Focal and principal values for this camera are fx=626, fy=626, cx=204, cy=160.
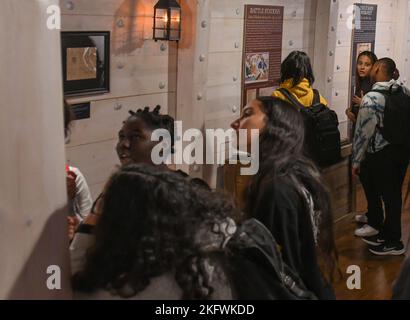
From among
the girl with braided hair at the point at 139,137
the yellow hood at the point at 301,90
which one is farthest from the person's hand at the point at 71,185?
the yellow hood at the point at 301,90

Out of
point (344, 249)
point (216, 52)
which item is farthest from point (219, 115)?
point (344, 249)

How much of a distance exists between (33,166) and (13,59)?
0.78 ft

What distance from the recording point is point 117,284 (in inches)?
53.0

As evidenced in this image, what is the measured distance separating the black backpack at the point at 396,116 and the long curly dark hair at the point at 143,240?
3.02 metres

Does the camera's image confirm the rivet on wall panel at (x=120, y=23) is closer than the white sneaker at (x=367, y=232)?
Yes

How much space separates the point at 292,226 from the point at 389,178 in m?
2.43

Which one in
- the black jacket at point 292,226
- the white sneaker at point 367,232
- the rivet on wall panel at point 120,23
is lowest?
the white sneaker at point 367,232

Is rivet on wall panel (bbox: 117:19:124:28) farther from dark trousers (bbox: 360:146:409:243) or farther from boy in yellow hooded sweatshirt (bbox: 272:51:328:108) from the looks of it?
dark trousers (bbox: 360:146:409:243)

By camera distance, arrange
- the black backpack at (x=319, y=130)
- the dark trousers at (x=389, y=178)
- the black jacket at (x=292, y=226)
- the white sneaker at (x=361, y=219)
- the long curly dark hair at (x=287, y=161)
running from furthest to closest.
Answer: the white sneaker at (x=361, y=219)
the dark trousers at (x=389, y=178)
the black backpack at (x=319, y=130)
the long curly dark hair at (x=287, y=161)
the black jacket at (x=292, y=226)

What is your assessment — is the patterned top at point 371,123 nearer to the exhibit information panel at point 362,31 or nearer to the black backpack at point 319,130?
the black backpack at point 319,130

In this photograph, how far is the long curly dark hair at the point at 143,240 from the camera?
134 centimetres

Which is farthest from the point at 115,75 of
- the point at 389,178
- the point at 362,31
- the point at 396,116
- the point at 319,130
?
the point at 362,31

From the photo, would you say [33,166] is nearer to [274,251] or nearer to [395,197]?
[274,251]

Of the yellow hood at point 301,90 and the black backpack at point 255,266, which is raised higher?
the yellow hood at point 301,90
